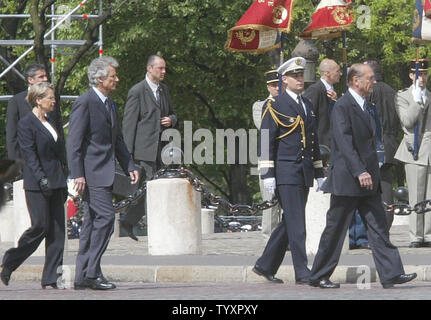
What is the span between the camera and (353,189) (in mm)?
11297

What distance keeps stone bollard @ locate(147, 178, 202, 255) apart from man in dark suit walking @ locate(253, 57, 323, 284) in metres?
2.77

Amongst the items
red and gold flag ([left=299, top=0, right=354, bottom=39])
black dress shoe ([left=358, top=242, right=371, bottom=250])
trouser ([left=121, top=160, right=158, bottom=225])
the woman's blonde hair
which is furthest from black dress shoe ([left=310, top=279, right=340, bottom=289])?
red and gold flag ([left=299, top=0, right=354, bottom=39])

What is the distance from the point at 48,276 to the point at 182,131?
2679 centimetres

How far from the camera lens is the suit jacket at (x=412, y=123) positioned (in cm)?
1514

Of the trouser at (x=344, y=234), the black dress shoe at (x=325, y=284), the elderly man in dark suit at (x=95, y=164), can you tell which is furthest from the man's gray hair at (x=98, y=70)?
the black dress shoe at (x=325, y=284)

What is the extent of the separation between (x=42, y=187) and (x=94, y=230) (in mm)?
598

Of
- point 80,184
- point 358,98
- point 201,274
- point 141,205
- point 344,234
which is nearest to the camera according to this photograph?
point 344,234

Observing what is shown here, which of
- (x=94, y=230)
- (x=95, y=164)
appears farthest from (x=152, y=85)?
(x=94, y=230)

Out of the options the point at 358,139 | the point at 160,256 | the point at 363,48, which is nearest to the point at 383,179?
the point at 160,256

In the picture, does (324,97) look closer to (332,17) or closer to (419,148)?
(419,148)

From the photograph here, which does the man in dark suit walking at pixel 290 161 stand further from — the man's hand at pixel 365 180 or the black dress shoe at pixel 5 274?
the black dress shoe at pixel 5 274

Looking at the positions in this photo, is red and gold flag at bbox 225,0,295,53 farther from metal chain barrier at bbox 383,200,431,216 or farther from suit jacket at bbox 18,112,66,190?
suit jacket at bbox 18,112,66,190

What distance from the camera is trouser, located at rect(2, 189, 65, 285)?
1167cm
